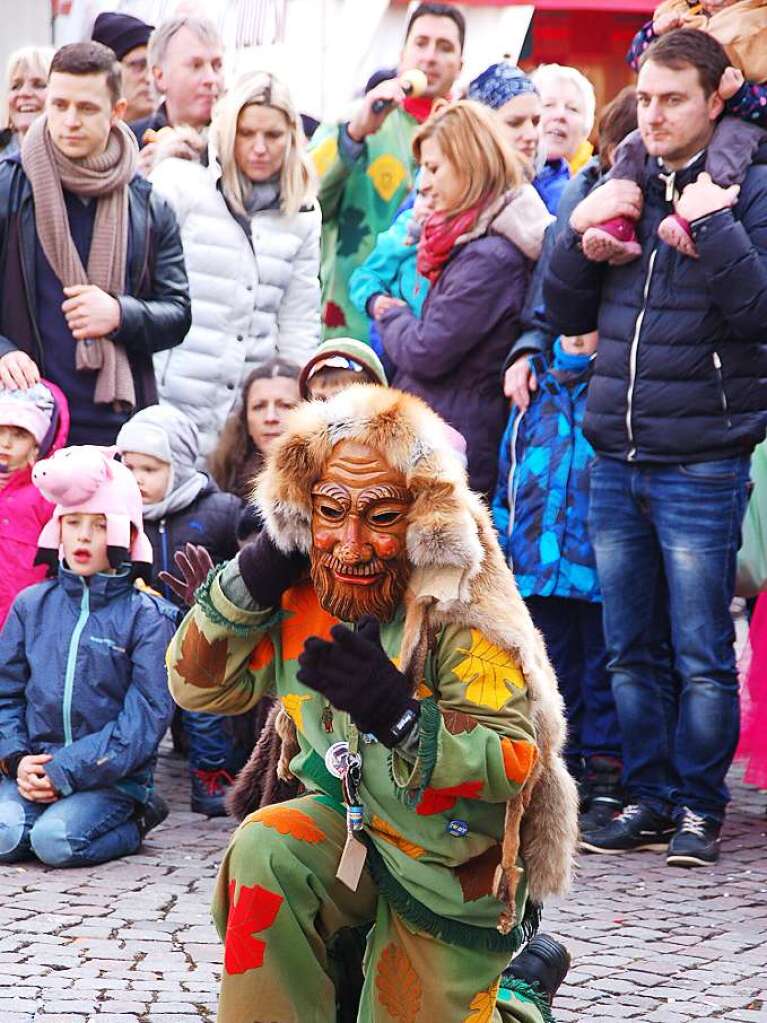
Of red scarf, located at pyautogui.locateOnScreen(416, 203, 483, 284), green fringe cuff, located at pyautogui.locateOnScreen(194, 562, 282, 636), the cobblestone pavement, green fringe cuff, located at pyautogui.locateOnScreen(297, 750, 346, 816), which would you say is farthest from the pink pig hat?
green fringe cuff, located at pyautogui.locateOnScreen(297, 750, 346, 816)

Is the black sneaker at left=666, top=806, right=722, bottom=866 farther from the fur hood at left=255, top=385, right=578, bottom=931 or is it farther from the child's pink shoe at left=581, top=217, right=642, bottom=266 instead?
the fur hood at left=255, top=385, right=578, bottom=931

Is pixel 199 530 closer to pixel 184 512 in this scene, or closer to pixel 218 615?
pixel 184 512

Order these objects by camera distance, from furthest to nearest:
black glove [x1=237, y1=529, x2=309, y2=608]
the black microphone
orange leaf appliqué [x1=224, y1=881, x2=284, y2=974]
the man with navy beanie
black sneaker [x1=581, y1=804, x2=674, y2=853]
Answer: the man with navy beanie, the black microphone, black sneaker [x1=581, y1=804, x2=674, y2=853], black glove [x1=237, y1=529, x2=309, y2=608], orange leaf appliqué [x1=224, y1=881, x2=284, y2=974]

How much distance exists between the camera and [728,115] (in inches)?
239

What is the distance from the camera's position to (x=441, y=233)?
22.2ft

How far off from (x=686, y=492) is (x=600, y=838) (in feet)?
3.68

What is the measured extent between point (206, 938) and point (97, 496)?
1603 millimetres

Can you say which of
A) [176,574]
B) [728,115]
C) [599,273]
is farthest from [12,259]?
[728,115]

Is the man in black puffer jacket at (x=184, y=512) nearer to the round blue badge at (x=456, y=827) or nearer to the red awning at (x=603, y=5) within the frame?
the round blue badge at (x=456, y=827)

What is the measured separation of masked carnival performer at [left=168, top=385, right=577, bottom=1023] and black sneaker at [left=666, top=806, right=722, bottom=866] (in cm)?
219

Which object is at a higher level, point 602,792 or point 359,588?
point 359,588

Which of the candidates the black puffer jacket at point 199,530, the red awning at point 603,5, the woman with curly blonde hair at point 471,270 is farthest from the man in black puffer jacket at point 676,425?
the red awning at point 603,5

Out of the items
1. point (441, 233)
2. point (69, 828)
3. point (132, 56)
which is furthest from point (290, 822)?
point (132, 56)

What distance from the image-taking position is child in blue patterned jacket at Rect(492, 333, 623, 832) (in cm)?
662
